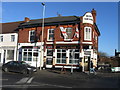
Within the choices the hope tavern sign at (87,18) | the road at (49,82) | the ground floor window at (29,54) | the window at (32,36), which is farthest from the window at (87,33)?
the road at (49,82)

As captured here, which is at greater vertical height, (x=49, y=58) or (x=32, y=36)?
(x=32, y=36)

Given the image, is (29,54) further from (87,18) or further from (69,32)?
(87,18)

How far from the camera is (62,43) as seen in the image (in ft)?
88.8

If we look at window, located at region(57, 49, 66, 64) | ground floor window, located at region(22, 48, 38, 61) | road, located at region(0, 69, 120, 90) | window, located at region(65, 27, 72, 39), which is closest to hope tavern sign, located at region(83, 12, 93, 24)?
window, located at region(65, 27, 72, 39)

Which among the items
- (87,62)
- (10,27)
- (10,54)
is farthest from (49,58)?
(10,27)

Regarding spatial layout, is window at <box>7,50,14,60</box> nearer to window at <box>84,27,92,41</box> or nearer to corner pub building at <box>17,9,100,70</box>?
corner pub building at <box>17,9,100,70</box>

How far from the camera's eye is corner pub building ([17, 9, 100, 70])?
25953 mm

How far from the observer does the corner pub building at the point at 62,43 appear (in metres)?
26.0

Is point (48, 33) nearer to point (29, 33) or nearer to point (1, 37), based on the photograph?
point (29, 33)

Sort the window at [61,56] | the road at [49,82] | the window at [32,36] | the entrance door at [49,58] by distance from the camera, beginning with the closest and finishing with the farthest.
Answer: the road at [49,82]
the window at [61,56]
the entrance door at [49,58]
the window at [32,36]

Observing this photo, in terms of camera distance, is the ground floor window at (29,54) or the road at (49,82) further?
the ground floor window at (29,54)

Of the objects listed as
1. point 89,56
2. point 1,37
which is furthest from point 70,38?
point 1,37

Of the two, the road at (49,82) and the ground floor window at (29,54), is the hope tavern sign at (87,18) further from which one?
the road at (49,82)

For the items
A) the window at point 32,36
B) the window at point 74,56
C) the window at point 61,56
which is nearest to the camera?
the window at point 74,56
